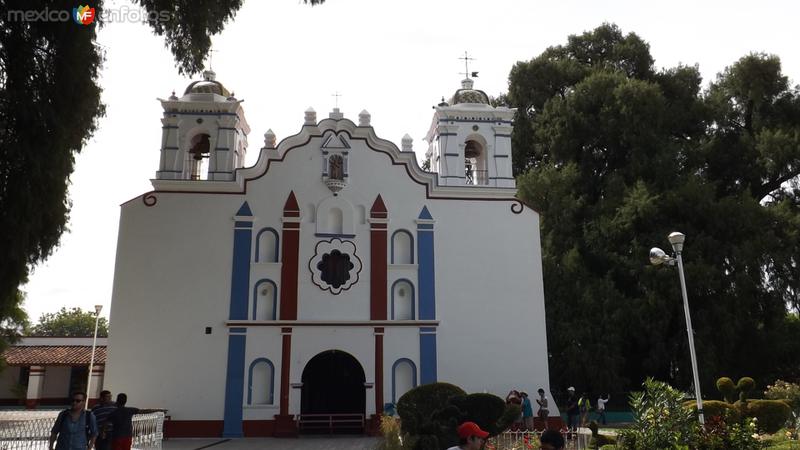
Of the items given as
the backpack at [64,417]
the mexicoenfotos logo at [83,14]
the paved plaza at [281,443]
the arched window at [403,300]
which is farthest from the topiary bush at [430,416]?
the mexicoenfotos logo at [83,14]

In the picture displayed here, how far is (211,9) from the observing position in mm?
11594

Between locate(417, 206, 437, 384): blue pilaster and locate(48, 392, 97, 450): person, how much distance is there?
10882 millimetres

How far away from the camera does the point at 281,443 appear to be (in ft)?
51.8

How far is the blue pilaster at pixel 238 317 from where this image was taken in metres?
17.0

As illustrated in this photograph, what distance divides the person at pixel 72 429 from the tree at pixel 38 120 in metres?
2.91

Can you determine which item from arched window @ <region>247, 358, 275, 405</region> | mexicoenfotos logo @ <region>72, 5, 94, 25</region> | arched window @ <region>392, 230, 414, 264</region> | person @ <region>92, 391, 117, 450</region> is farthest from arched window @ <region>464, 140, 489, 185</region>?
person @ <region>92, 391, 117, 450</region>

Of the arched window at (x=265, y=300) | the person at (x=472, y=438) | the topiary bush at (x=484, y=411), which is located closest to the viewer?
the person at (x=472, y=438)

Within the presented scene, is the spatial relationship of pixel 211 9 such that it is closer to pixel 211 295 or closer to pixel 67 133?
pixel 67 133

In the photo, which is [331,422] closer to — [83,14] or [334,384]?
[334,384]

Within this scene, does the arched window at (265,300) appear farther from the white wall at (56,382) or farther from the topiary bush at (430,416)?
the white wall at (56,382)

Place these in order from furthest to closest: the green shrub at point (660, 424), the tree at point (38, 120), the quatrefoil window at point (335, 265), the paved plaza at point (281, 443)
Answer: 1. the quatrefoil window at point (335, 265)
2. the paved plaza at point (281, 443)
3. the tree at point (38, 120)
4. the green shrub at point (660, 424)

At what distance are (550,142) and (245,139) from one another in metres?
11.8

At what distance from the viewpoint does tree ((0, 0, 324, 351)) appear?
9531 mm

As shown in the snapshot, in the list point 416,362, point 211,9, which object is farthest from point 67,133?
point 416,362
